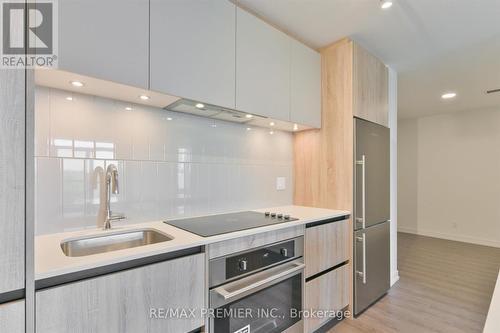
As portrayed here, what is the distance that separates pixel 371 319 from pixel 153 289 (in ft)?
6.45

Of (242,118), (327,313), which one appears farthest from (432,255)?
(242,118)

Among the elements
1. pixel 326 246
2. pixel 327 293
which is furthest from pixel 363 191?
pixel 327 293

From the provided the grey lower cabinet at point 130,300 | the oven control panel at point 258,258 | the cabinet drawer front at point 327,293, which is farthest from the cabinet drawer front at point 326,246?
the grey lower cabinet at point 130,300

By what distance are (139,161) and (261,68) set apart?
1.08m

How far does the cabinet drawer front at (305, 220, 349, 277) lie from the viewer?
174cm

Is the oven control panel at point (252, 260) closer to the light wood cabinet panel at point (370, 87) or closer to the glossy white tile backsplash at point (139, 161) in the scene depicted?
the glossy white tile backsplash at point (139, 161)

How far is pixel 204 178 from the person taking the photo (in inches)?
72.6

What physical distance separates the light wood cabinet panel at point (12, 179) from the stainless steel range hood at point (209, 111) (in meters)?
0.79

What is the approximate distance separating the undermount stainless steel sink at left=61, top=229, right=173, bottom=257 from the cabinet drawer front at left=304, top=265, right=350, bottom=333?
44.0 inches

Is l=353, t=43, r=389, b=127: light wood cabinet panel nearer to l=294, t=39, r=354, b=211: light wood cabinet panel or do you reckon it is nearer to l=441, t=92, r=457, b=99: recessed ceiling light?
l=294, t=39, r=354, b=211: light wood cabinet panel

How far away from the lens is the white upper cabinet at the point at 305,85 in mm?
2021

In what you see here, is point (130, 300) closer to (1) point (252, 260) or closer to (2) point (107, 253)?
(2) point (107, 253)

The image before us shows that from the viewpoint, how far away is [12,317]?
71cm

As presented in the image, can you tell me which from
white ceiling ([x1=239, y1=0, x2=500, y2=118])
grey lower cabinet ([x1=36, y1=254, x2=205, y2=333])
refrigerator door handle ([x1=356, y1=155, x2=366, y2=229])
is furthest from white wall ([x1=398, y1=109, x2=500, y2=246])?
grey lower cabinet ([x1=36, y1=254, x2=205, y2=333])
